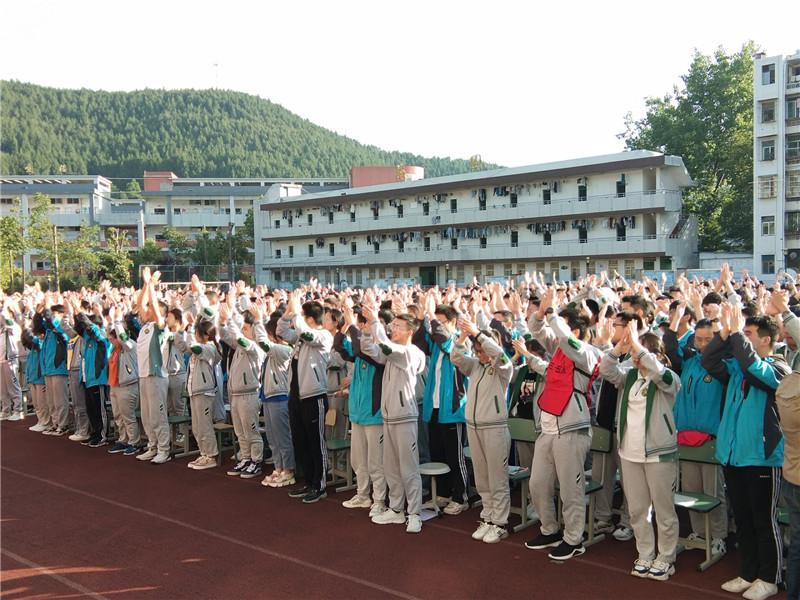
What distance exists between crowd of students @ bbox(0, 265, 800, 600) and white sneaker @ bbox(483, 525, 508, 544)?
0.02m

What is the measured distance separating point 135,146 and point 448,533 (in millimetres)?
120056

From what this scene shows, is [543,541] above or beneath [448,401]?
beneath

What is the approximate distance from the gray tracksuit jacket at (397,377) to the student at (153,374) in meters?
3.93

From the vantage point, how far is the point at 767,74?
37.5m

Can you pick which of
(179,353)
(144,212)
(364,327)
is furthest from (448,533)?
(144,212)

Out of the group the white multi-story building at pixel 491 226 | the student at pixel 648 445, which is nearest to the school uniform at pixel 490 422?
the student at pixel 648 445

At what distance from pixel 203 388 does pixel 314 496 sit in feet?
7.69

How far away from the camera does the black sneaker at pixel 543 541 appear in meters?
6.12

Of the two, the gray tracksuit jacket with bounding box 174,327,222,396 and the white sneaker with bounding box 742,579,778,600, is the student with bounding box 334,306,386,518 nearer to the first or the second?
the gray tracksuit jacket with bounding box 174,327,222,396

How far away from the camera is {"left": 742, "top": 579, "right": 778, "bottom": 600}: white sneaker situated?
16.5 feet

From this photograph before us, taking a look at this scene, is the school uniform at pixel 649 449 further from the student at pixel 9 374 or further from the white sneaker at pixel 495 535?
the student at pixel 9 374

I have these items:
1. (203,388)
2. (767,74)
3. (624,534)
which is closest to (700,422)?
(624,534)

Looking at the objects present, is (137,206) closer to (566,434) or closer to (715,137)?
(715,137)

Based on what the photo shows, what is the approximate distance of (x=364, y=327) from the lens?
711cm
